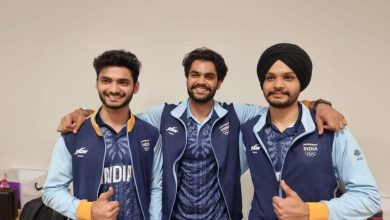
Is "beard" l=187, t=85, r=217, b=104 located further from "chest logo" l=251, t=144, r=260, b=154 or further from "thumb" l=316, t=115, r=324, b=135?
"thumb" l=316, t=115, r=324, b=135

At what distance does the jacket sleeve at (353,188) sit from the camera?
110 centimetres

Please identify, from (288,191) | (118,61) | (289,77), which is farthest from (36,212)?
(289,77)

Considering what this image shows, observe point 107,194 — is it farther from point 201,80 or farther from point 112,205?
point 201,80

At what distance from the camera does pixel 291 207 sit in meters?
1.07

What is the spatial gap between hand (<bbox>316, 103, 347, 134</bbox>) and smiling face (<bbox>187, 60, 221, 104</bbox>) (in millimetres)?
479

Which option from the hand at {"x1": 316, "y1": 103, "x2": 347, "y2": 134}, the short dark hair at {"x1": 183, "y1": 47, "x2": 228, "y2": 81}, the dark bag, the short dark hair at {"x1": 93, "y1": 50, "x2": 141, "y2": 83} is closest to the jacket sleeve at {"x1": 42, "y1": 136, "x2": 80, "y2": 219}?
the short dark hair at {"x1": 93, "y1": 50, "x2": 141, "y2": 83}

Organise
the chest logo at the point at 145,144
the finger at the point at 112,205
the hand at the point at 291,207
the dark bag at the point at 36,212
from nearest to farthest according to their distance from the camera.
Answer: the hand at the point at 291,207 < the finger at the point at 112,205 < the chest logo at the point at 145,144 < the dark bag at the point at 36,212

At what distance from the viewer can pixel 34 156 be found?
2252mm

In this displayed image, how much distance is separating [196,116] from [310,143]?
1.77 feet

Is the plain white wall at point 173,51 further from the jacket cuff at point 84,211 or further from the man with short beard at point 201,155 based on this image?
the jacket cuff at point 84,211

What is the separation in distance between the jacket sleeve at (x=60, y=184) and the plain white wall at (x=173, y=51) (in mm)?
783

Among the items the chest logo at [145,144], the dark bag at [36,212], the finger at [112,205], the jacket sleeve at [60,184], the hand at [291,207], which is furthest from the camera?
the dark bag at [36,212]

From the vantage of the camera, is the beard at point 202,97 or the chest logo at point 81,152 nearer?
the chest logo at point 81,152

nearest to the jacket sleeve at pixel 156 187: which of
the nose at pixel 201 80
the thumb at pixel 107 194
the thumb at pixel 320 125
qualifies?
the thumb at pixel 107 194
